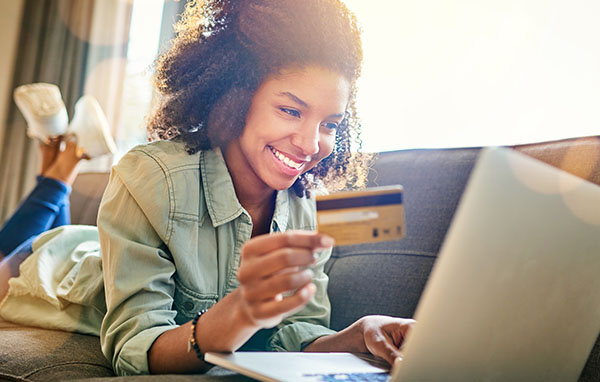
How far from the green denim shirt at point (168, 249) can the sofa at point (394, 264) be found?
0.37ft

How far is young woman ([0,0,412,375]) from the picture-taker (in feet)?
2.89

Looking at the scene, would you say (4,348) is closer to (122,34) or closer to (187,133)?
(187,133)

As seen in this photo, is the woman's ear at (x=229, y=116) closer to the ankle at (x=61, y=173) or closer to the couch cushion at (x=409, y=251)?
the couch cushion at (x=409, y=251)

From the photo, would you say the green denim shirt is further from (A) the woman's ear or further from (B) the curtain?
(B) the curtain

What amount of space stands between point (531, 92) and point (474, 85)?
0.19m

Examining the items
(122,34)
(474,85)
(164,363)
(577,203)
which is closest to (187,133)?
A: (164,363)

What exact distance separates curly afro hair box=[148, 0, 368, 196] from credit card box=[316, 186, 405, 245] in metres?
0.50

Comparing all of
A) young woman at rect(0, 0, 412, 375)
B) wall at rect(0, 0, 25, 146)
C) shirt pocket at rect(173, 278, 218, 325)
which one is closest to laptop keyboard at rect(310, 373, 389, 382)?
young woman at rect(0, 0, 412, 375)

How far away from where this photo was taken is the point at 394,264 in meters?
1.33

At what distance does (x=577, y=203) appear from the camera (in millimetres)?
586

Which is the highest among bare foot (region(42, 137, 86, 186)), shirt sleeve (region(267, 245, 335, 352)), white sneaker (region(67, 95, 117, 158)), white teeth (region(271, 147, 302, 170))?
white teeth (region(271, 147, 302, 170))

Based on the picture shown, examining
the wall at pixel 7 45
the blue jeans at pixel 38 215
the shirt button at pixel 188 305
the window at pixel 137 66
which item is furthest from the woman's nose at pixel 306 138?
the wall at pixel 7 45

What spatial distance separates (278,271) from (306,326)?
0.54 m

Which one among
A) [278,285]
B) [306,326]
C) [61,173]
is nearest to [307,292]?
[278,285]
